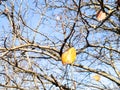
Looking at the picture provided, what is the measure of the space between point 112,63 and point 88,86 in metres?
0.86

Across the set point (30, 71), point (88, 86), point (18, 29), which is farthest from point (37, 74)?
point (88, 86)

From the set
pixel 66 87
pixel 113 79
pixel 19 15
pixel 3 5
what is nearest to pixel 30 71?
pixel 66 87

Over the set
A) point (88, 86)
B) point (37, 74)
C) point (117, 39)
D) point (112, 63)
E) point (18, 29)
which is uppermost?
point (117, 39)

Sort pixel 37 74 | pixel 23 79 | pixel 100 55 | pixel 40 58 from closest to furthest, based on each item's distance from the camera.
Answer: pixel 37 74, pixel 40 58, pixel 23 79, pixel 100 55

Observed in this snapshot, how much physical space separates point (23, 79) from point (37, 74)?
1.52 meters

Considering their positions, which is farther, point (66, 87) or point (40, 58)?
point (40, 58)

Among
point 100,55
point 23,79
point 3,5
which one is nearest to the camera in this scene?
point 3,5

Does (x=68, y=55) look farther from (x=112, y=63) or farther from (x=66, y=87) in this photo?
(x=112, y=63)

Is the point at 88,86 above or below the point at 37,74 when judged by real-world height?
above

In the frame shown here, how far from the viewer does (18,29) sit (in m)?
4.24

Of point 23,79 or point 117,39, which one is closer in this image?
point 23,79

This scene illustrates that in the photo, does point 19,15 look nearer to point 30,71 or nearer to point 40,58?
point 30,71

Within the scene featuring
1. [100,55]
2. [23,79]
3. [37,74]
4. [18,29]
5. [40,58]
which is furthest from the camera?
[100,55]

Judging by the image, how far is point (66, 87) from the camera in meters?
4.48
